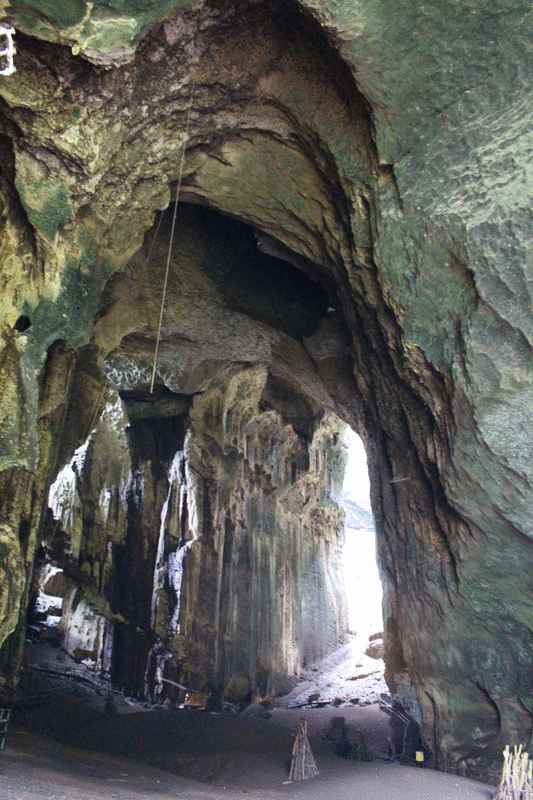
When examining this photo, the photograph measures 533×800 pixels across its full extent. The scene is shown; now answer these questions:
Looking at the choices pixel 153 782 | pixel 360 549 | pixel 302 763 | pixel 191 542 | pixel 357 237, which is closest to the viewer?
pixel 357 237

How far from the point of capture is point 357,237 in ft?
27.6

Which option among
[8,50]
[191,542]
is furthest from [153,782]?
[191,542]

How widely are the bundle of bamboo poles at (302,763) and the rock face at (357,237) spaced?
1.70m

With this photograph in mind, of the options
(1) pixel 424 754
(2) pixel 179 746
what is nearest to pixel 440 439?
(1) pixel 424 754

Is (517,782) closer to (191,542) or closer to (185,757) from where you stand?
(185,757)

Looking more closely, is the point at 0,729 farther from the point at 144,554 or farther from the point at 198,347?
the point at 144,554

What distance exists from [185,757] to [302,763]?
245 cm

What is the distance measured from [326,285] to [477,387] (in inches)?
151

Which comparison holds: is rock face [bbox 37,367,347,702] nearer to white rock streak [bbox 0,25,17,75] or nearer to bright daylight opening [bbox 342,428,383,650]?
white rock streak [bbox 0,25,17,75]

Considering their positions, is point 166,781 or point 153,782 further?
point 166,781

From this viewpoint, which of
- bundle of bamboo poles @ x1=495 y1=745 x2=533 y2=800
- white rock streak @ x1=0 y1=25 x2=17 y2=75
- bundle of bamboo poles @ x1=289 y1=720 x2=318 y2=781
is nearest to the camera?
white rock streak @ x1=0 y1=25 x2=17 y2=75

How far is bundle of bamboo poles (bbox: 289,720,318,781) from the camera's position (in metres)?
10.3

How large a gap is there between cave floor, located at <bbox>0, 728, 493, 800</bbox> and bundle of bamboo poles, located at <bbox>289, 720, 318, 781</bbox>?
0.22 metres

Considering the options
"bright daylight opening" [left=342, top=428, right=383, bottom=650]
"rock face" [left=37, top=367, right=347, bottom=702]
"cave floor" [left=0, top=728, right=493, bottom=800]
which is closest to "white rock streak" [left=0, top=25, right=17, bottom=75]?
"cave floor" [left=0, top=728, right=493, bottom=800]
